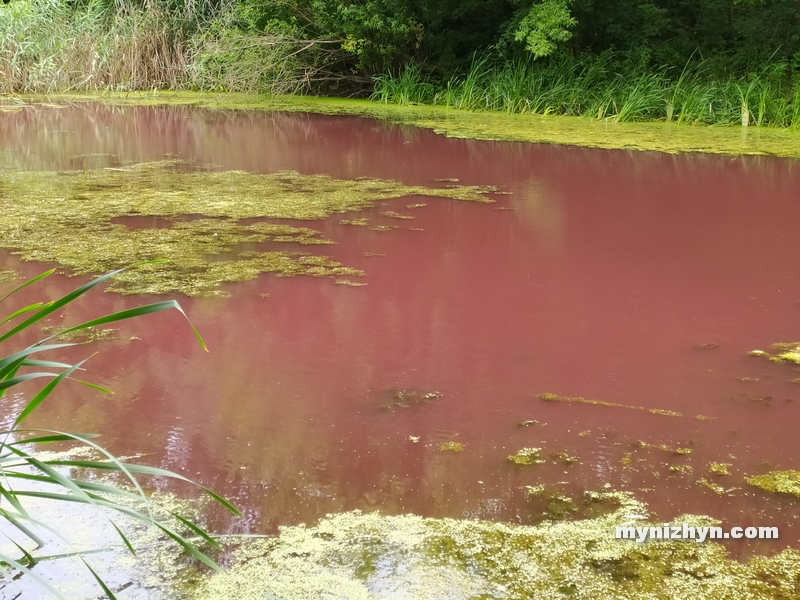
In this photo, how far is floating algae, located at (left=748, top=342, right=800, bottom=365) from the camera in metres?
2.04

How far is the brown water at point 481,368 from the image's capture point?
1.50 metres

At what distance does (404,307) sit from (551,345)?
1.54 feet

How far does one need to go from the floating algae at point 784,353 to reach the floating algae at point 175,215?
4.05ft

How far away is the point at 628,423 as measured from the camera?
5.64ft

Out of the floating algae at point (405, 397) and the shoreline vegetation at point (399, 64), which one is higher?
the shoreline vegetation at point (399, 64)

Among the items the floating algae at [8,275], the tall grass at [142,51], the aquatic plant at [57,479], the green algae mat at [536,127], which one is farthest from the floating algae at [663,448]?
the tall grass at [142,51]

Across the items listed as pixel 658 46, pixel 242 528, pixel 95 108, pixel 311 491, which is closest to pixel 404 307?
pixel 311 491

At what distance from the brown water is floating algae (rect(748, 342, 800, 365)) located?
38 millimetres

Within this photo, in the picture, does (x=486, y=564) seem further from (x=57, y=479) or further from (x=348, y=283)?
(x=348, y=283)

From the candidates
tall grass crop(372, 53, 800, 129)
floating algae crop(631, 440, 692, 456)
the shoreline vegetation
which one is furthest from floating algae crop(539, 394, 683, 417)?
tall grass crop(372, 53, 800, 129)

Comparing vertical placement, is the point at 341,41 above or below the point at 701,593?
above

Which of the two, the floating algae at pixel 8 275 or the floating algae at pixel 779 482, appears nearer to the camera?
→ the floating algae at pixel 779 482

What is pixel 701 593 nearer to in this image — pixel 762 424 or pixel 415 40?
pixel 762 424

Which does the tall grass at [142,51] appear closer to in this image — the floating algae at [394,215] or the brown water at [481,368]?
the floating algae at [394,215]
